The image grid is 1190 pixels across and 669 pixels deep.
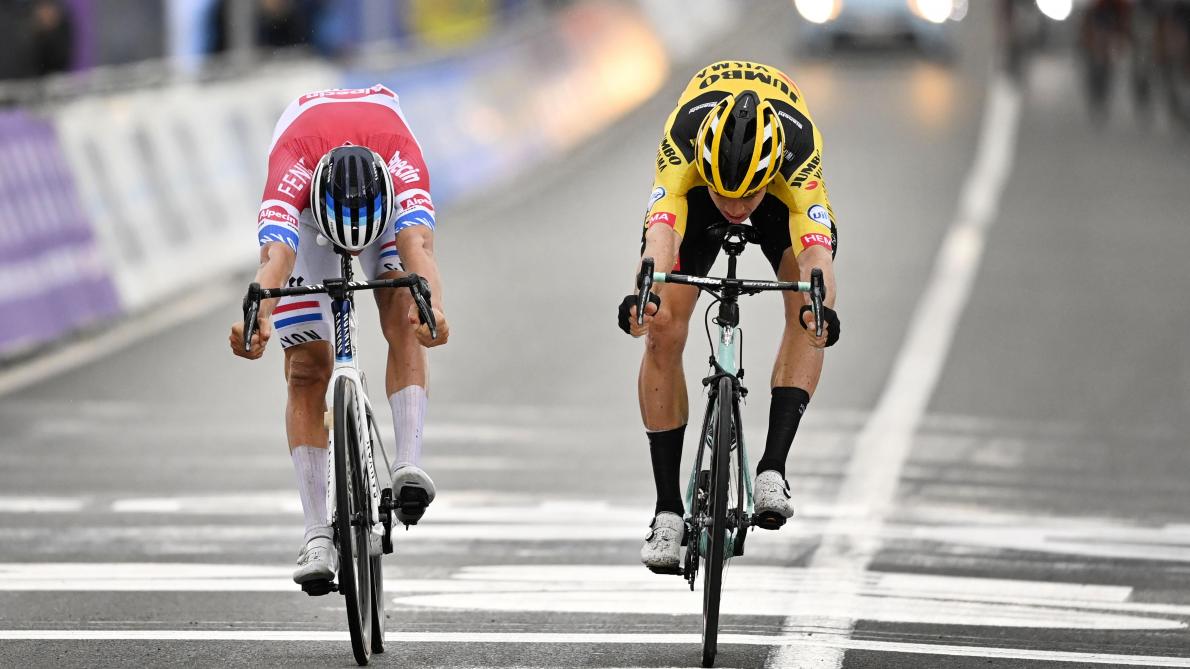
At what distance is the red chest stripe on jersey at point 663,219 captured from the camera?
7984 millimetres

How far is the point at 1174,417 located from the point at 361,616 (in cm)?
792

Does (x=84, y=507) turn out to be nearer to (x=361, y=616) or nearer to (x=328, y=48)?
(x=361, y=616)

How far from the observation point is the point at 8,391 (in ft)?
47.1

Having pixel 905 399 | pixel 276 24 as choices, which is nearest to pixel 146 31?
pixel 276 24

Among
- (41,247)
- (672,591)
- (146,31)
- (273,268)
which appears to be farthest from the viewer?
(146,31)

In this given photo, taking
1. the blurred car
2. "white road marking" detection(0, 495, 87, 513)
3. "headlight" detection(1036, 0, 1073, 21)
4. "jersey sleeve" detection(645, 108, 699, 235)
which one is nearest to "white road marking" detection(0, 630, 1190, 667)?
"jersey sleeve" detection(645, 108, 699, 235)

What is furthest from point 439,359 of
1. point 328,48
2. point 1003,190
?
point 1003,190

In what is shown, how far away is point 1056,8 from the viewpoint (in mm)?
47812

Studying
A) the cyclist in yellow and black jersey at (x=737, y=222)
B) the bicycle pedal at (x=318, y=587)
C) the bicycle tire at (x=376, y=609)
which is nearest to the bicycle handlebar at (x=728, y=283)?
the cyclist in yellow and black jersey at (x=737, y=222)

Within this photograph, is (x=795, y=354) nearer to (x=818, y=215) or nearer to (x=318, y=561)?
(x=818, y=215)

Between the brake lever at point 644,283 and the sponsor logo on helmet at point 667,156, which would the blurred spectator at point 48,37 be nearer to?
the sponsor logo on helmet at point 667,156

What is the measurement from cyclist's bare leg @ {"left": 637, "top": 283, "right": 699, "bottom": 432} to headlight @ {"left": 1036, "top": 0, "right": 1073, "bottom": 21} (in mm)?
40401

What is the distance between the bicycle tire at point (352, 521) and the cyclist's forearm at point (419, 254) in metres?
0.47

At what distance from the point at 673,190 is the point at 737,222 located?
25 centimetres
